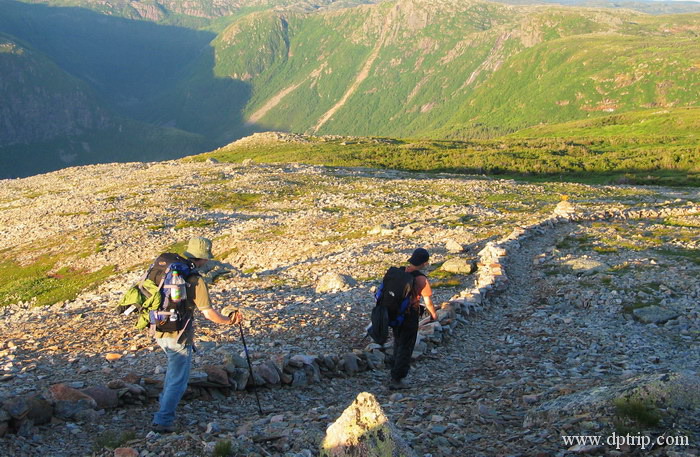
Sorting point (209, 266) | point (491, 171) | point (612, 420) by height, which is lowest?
point (491, 171)

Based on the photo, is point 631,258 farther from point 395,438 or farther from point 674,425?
point 395,438

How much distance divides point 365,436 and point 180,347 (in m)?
4.78

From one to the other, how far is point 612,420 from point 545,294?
43.3 ft

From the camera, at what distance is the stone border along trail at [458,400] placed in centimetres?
901

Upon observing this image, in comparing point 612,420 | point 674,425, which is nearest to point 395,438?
point 612,420

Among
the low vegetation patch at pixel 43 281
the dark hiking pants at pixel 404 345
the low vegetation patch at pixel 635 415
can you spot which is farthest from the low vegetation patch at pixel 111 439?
the low vegetation patch at pixel 43 281

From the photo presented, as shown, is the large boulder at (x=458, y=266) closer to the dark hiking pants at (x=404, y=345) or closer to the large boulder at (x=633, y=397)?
the dark hiking pants at (x=404, y=345)

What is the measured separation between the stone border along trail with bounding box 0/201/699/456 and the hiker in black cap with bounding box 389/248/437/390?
1.58ft

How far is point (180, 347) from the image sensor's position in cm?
1065

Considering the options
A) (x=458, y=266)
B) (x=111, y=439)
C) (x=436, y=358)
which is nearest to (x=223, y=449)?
(x=111, y=439)

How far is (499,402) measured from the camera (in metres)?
11.1

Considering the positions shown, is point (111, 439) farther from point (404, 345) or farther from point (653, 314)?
point (653, 314)

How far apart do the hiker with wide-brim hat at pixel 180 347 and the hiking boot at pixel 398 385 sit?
15.4 ft

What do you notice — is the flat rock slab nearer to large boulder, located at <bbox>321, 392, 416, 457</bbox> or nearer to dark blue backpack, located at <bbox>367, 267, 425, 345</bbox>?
dark blue backpack, located at <bbox>367, 267, 425, 345</bbox>
